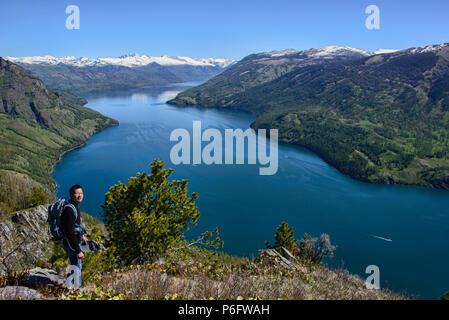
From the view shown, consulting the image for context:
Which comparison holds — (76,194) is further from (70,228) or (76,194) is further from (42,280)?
(42,280)

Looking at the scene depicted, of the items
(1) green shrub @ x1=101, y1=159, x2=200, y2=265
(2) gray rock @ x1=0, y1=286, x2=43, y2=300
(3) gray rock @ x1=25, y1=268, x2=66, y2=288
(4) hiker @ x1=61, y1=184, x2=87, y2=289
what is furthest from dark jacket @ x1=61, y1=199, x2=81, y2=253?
(1) green shrub @ x1=101, y1=159, x2=200, y2=265

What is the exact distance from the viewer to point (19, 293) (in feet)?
24.8

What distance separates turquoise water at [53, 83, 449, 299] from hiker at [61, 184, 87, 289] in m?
59.2

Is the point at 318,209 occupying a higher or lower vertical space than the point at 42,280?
lower

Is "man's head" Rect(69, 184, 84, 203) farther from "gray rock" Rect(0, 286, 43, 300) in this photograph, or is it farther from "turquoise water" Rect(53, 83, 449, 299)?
"turquoise water" Rect(53, 83, 449, 299)

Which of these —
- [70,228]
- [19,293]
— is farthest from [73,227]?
[19,293]

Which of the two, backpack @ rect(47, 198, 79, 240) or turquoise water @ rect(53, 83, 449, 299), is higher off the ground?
backpack @ rect(47, 198, 79, 240)

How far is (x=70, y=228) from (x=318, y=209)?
313 feet

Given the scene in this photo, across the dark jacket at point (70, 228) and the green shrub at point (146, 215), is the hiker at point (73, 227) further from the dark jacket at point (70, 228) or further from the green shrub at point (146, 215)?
the green shrub at point (146, 215)

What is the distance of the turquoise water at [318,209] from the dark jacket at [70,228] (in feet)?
195

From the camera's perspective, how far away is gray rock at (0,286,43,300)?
292 inches

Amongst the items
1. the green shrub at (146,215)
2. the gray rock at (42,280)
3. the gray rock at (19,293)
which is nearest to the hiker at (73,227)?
the gray rock at (42,280)

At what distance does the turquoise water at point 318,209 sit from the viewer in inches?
2800
